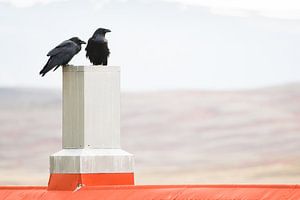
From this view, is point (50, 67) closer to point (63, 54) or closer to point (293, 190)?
point (63, 54)

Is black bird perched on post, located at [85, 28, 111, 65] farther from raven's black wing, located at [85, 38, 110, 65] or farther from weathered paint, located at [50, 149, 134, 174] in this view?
weathered paint, located at [50, 149, 134, 174]

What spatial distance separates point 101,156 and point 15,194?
4.68 feet

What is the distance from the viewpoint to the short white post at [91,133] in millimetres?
15406

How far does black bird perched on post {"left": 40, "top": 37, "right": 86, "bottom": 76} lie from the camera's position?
1570 centimetres

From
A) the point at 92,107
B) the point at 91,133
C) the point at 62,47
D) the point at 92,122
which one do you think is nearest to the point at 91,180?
the point at 91,133

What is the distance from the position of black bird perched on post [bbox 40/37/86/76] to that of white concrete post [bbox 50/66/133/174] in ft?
0.40

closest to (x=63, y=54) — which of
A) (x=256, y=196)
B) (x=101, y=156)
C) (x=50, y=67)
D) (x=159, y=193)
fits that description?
(x=50, y=67)

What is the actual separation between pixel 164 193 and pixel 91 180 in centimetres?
172

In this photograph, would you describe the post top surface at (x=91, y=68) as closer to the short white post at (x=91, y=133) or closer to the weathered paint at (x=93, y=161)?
the short white post at (x=91, y=133)

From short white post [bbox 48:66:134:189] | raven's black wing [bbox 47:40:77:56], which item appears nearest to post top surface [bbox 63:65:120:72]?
short white post [bbox 48:66:134:189]

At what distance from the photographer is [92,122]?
613 inches

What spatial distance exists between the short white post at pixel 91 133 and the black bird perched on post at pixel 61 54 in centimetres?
13

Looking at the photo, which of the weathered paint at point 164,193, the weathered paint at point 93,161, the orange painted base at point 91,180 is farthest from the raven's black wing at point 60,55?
the weathered paint at point 164,193

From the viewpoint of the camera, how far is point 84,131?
15547mm
